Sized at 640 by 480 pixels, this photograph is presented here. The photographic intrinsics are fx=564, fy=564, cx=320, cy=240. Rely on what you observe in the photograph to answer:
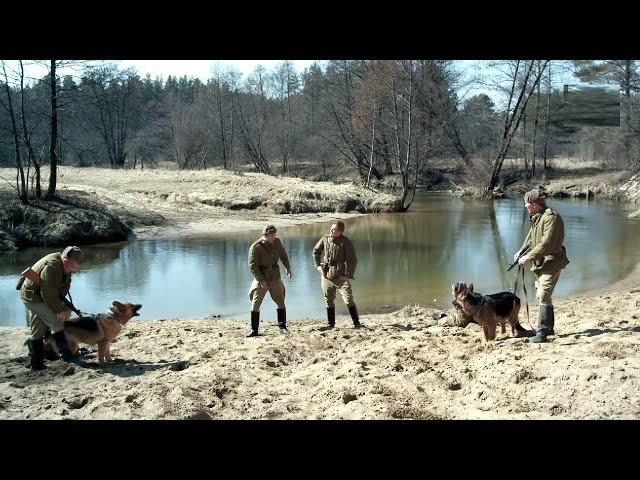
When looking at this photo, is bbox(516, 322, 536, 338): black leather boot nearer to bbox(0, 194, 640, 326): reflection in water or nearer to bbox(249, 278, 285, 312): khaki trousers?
bbox(249, 278, 285, 312): khaki trousers

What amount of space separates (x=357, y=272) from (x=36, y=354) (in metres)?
9.59

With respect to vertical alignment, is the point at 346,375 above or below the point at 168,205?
below

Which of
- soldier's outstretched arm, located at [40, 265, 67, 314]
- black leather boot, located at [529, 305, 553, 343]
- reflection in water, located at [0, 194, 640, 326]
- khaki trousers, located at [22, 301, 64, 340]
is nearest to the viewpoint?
soldier's outstretched arm, located at [40, 265, 67, 314]

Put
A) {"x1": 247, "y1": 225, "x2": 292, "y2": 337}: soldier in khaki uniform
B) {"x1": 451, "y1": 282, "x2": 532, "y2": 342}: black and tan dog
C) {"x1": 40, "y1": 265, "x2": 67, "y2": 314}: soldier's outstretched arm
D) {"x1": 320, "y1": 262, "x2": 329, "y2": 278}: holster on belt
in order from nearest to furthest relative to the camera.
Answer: {"x1": 40, "y1": 265, "x2": 67, "y2": 314}: soldier's outstretched arm < {"x1": 451, "y1": 282, "x2": 532, "y2": 342}: black and tan dog < {"x1": 247, "y1": 225, "x2": 292, "y2": 337}: soldier in khaki uniform < {"x1": 320, "y1": 262, "x2": 329, "y2": 278}: holster on belt

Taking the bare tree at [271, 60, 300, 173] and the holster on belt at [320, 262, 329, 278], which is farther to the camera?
the bare tree at [271, 60, 300, 173]

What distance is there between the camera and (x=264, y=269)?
31.9 feet

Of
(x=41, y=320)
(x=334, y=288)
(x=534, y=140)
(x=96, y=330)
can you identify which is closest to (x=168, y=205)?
(x=334, y=288)

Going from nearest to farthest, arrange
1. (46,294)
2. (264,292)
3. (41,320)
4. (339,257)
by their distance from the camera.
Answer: (46,294) < (41,320) < (264,292) < (339,257)

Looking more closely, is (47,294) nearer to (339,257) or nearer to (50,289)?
(50,289)

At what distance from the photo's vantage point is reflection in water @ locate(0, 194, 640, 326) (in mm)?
12742

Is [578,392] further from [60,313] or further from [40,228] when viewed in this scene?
[40,228]

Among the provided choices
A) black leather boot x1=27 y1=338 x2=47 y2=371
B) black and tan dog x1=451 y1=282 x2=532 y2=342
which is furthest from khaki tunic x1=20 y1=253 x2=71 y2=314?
black and tan dog x1=451 y1=282 x2=532 y2=342

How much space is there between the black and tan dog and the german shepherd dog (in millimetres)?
4726
